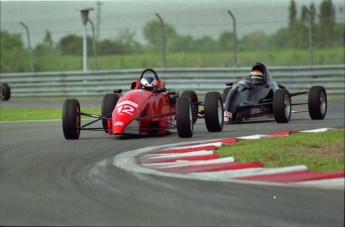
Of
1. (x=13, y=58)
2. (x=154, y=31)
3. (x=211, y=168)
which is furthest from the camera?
(x=13, y=58)

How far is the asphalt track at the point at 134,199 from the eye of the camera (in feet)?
22.8

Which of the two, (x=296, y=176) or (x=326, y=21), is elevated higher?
(x=326, y=21)

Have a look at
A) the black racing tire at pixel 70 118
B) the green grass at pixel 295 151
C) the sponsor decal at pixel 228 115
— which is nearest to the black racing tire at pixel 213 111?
the sponsor decal at pixel 228 115

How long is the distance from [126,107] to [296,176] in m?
5.62

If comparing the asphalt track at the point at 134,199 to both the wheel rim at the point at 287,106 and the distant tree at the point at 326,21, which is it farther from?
the distant tree at the point at 326,21

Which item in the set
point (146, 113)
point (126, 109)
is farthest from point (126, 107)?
point (146, 113)

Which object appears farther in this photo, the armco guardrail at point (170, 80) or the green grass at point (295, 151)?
the armco guardrail at point (170, 80)

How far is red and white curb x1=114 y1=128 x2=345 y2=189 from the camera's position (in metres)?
7.89

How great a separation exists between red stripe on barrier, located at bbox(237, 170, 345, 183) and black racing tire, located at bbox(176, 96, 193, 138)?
477cm

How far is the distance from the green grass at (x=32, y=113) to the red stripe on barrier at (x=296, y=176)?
12.0 metres

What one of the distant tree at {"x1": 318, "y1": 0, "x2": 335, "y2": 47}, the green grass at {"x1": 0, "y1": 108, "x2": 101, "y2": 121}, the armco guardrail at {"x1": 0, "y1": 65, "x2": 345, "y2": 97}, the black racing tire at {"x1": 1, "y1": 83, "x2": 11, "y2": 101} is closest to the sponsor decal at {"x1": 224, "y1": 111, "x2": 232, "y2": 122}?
the green grass at {"x1": 0, "y1": 108, "x2": 101, "y2": 121}

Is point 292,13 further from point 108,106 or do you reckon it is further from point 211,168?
point 211,168

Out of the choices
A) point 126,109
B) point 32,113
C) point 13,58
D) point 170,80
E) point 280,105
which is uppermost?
point 13,58

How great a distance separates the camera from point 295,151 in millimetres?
9883
